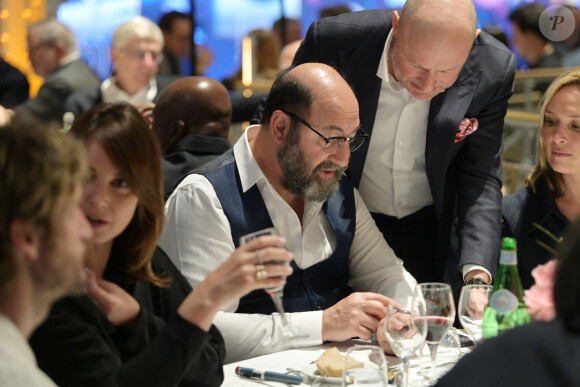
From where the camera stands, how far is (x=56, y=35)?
6820 millimetres

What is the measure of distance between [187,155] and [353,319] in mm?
1323

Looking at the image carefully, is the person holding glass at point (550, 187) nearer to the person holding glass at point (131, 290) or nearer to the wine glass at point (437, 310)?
the wine glass at point (437, 310)

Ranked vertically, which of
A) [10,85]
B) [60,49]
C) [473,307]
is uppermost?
[473,307]

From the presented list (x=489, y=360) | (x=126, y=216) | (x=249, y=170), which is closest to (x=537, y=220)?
(x=249, y=170)

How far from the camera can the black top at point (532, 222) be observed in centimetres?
307

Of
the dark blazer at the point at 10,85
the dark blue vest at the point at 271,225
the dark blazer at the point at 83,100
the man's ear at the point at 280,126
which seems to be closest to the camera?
the dark blue vest at the point at 271,225

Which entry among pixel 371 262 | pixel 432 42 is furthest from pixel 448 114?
pixel 371 262

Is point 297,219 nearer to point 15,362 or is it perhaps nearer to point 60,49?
point 15,362

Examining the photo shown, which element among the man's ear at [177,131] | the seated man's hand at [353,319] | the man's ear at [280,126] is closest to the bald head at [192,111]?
the man's ear at [177,131]

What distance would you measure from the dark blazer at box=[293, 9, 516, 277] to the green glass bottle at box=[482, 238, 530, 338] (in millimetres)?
1015

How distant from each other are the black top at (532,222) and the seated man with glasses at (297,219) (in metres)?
0.52

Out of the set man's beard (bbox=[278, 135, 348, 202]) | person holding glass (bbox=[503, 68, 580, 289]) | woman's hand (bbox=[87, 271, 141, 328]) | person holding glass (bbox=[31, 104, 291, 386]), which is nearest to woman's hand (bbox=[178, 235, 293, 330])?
person holding glass (bbox=[31, 104, 291, 386])

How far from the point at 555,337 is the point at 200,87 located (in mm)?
2657

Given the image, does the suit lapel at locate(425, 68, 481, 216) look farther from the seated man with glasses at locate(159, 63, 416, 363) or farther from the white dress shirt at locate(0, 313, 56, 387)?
the white dress shirt at locate(0, 313, 56, 387)
